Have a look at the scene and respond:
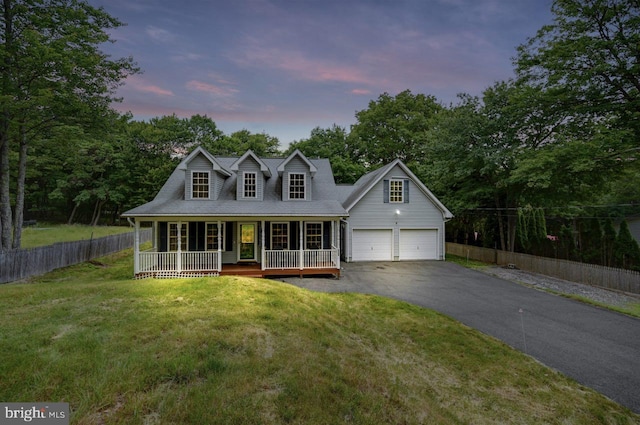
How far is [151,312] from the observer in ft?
22.5

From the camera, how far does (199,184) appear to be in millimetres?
15055

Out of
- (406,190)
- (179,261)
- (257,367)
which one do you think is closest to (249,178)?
(179,261)

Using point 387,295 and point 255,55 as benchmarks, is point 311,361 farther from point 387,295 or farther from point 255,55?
point 255,55

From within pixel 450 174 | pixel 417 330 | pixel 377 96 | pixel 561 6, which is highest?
pixel 377 96

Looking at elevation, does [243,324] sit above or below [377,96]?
below

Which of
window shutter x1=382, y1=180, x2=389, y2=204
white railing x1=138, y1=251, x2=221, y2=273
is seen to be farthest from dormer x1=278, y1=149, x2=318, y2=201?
window shutter x1=382, y1=180, x2=389, y2=204

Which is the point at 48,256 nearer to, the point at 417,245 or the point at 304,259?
the point at 304,259

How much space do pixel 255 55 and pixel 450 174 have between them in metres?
14.5

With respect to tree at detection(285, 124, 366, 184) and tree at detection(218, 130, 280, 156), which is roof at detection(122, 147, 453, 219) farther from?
tree at detection(218, 130, 280, 156)

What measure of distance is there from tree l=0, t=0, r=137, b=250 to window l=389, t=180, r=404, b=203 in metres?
17.5

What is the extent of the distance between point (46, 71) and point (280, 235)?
44.5ft

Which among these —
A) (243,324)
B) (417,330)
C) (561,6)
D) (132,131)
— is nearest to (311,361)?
(243,324)

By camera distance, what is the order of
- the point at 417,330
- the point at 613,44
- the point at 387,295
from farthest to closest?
the point at 613,44 → the point at 387,295 → the point at 417,330

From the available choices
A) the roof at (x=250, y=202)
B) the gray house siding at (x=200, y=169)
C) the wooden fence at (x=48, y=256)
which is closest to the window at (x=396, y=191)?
the roof at (x=250, y=202)
